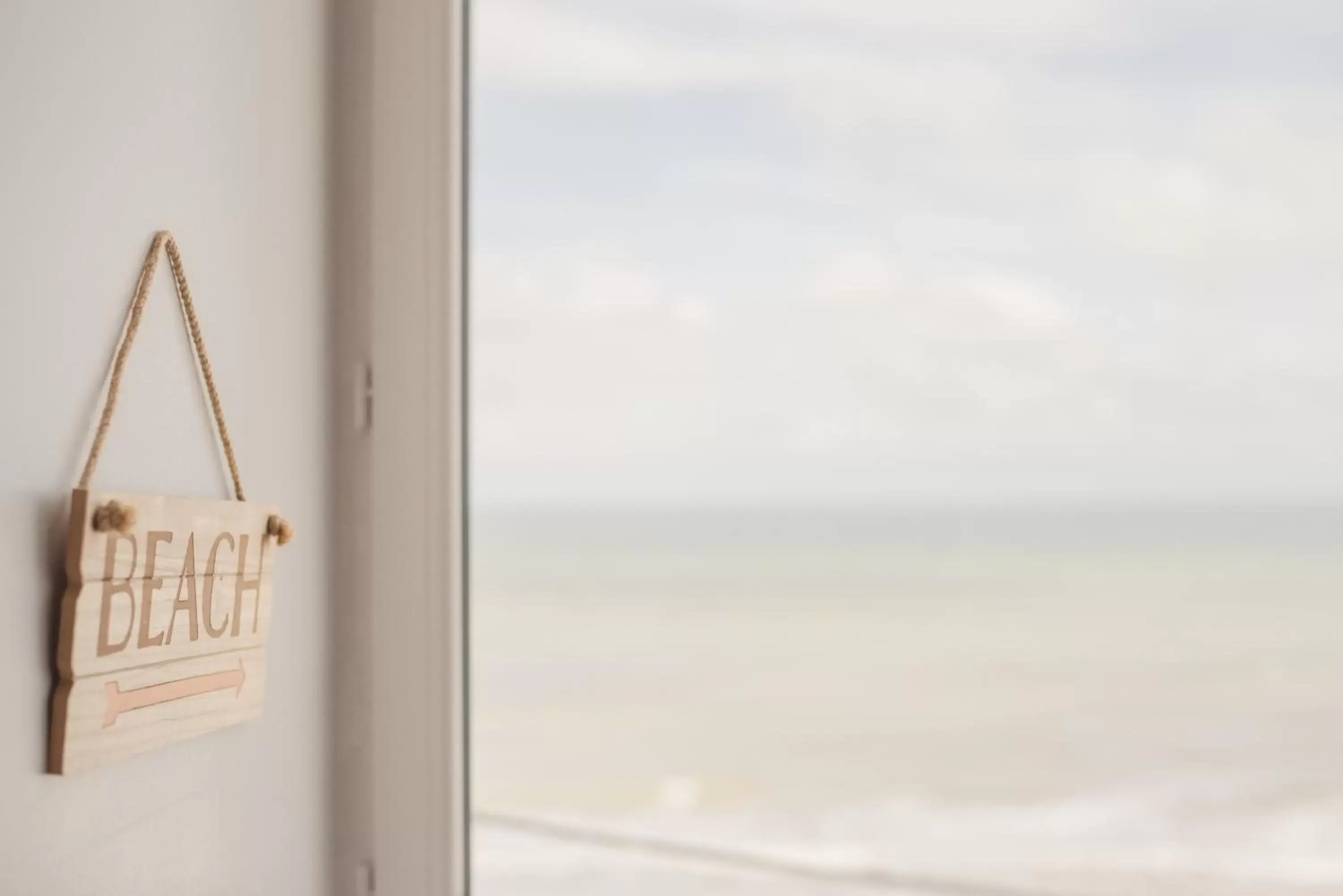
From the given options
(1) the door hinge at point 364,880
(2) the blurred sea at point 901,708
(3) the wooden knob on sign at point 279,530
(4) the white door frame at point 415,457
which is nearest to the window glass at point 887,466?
(2) the blurred sea at point 901,708

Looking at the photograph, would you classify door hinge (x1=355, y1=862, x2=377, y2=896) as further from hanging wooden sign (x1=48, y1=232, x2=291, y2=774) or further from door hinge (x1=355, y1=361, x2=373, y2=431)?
door hinge (x1=355, y1=361, x2=373, y2=431)

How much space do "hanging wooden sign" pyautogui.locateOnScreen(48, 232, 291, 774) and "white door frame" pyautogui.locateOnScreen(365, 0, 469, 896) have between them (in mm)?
214

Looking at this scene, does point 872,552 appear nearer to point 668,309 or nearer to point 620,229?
point 668,309

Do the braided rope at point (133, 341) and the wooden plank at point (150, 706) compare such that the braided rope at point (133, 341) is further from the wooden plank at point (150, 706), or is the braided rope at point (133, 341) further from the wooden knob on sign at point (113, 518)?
the wooden plank at point (150, 706)

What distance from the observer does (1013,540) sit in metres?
7.17

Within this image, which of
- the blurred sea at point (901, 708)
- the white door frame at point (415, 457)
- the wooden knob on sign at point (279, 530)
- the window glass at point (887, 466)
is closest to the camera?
the wooden knob on sign at point (279, 530)

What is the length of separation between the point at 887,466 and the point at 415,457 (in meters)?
6.24

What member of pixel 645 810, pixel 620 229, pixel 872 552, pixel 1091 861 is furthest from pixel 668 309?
pixel 1091 861

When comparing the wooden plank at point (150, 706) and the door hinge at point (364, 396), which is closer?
the wooden plank at point (150, 706)

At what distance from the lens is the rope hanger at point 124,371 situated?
0.96m

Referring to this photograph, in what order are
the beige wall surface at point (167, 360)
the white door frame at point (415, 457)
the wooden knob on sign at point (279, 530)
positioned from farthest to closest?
the white door frame at point (415, 457) < the wooden knob on sign at point (279, 530) < the beige wall surface at point (167, 360)

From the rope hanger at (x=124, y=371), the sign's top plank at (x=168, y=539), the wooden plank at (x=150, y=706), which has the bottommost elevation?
the wooden plank at (x=150, y=706)

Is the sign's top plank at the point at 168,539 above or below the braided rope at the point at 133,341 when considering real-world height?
below

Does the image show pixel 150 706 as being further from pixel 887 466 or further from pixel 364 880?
pixel 887 466
